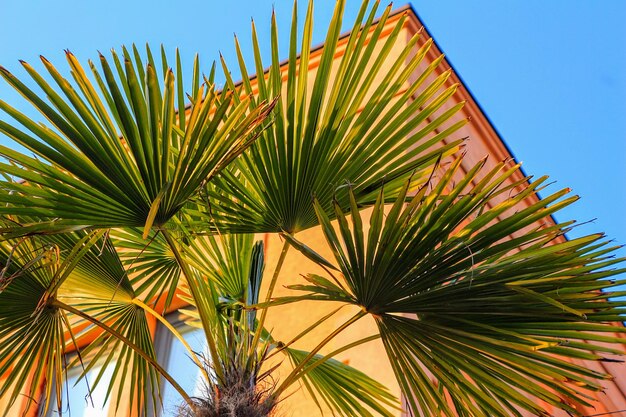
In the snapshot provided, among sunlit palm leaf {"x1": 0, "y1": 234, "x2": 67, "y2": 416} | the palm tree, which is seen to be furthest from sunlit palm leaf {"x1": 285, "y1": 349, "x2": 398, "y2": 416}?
sunlit palm leaf {"x1": 0, "y1": 234, "x2": 67, "y2": 416}

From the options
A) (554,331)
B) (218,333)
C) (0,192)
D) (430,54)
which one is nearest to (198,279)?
(218,333)

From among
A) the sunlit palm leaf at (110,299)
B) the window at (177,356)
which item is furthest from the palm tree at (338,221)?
the window at (177,356)

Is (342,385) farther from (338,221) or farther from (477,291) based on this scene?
(338,221)

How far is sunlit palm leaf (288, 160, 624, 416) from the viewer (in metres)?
2.36

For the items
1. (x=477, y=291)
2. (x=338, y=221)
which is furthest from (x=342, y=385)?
(x=338, y=221)

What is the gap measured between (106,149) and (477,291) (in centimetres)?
120

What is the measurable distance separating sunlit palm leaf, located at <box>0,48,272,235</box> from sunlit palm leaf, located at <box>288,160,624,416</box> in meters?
0.40

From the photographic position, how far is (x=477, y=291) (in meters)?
2.39

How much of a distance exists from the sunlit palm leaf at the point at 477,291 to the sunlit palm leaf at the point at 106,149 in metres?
0.40

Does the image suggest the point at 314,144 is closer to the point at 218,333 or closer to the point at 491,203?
the point at 218,333

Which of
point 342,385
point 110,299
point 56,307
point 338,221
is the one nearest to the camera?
point 338,221

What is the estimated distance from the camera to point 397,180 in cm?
285

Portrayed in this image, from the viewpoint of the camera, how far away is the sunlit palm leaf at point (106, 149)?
7.70 feet

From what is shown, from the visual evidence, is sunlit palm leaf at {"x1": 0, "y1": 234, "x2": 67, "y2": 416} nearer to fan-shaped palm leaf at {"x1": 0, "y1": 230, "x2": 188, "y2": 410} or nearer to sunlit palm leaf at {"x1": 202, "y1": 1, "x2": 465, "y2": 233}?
fan-shaped palm leaf at {"x1": 0, "y1": 230, "x2": 188, "y2": 410}
